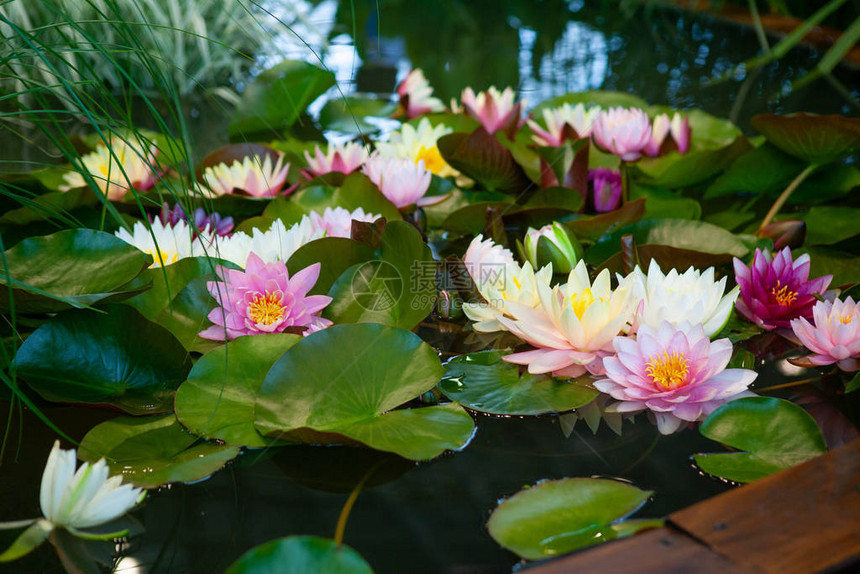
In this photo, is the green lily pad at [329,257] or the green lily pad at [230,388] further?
the green lily pad at [329,257]

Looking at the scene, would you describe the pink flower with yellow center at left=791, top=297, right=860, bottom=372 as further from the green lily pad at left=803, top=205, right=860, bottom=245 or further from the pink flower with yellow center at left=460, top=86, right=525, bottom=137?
the pink flower with yellow center at left=460, top=86, right=525, bottom=137

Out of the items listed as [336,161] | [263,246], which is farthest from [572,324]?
[336,161]

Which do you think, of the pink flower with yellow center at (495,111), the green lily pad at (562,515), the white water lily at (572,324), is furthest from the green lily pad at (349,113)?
the green lily pad at (562,515)

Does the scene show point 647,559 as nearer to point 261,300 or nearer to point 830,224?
point 261,300

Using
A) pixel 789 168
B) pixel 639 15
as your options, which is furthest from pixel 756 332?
pixel 639 15

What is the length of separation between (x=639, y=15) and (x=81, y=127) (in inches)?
111

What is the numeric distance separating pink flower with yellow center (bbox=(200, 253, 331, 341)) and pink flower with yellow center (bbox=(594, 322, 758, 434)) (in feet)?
1.20

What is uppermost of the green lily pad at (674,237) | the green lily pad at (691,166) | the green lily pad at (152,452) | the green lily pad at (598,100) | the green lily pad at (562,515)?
the green lily pad at (598,100)

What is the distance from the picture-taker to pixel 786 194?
4.44 ft

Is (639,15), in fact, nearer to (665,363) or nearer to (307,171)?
(307,171)

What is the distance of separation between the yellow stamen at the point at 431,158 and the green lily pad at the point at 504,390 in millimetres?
638

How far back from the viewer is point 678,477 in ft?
2.41

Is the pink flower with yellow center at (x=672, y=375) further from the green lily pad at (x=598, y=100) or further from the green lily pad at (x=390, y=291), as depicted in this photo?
the green lily pad at (x=598, y=100)

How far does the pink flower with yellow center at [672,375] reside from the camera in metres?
0.82
